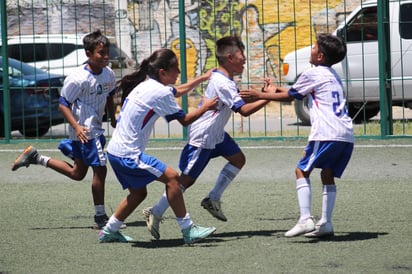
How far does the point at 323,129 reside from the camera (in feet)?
23.4

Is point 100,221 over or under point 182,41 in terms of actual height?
under

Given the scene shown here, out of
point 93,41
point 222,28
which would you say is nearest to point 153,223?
point 93,41

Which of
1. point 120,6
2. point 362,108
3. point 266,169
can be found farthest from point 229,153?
point 120,6

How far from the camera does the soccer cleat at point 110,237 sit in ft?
23.6

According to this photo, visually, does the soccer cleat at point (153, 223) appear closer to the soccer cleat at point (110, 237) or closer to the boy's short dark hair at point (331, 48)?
the soccer cleat at point (110, 237)

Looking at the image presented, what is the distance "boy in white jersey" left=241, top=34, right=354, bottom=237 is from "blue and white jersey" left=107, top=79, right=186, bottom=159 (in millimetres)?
620

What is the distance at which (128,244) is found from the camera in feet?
23.6

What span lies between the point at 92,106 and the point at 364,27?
648 centimetres

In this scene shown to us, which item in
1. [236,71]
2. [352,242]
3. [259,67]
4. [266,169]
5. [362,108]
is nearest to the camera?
[352,242]

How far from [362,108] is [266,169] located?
320cm

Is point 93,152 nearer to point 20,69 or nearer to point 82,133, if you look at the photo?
point 82,133

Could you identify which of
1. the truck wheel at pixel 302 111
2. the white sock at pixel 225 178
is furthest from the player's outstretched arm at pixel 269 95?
the truck wheel at pixel 302 111

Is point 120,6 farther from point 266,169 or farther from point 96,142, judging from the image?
point 96,142

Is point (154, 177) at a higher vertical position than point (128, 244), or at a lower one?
higher
